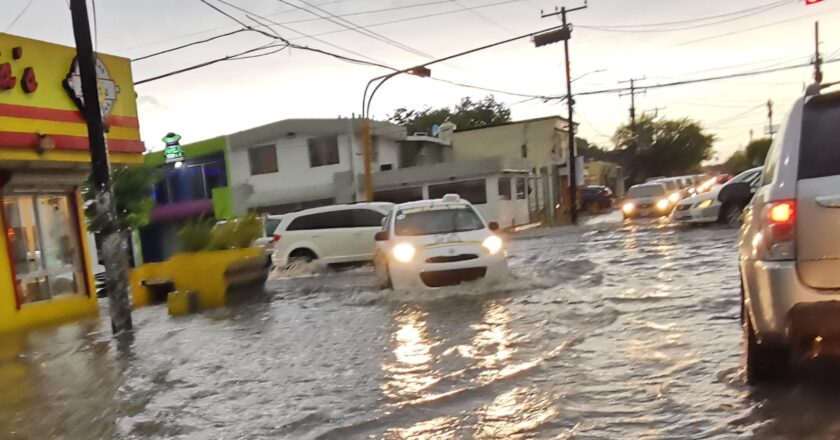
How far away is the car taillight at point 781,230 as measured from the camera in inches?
163

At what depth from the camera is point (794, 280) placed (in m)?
4.11

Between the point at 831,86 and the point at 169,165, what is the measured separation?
36.1 m

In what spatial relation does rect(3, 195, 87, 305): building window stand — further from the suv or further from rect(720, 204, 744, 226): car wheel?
rect(720, 204, 744, 226): car wheel

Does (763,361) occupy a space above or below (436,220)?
below

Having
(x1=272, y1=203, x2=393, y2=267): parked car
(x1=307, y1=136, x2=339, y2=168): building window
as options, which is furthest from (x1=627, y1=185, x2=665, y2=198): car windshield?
(x1=272, y1=203, x2=393, y2=267): parked car

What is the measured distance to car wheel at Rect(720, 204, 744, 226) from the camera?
19766mm

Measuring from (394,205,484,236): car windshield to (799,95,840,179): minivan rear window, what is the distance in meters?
7.96

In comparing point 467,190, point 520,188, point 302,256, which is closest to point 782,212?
point 302,256

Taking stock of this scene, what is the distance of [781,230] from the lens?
4.18 m

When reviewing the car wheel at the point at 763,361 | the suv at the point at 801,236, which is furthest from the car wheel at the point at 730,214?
the suv at the point at 801,236

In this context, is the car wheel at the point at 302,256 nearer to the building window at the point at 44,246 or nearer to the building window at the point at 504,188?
the building window at the point at 44,246

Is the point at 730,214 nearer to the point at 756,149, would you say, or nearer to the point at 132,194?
the point at 132,194

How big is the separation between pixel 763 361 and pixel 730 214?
53.2 feet

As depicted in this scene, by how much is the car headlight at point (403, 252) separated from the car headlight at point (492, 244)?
1.17 metres
